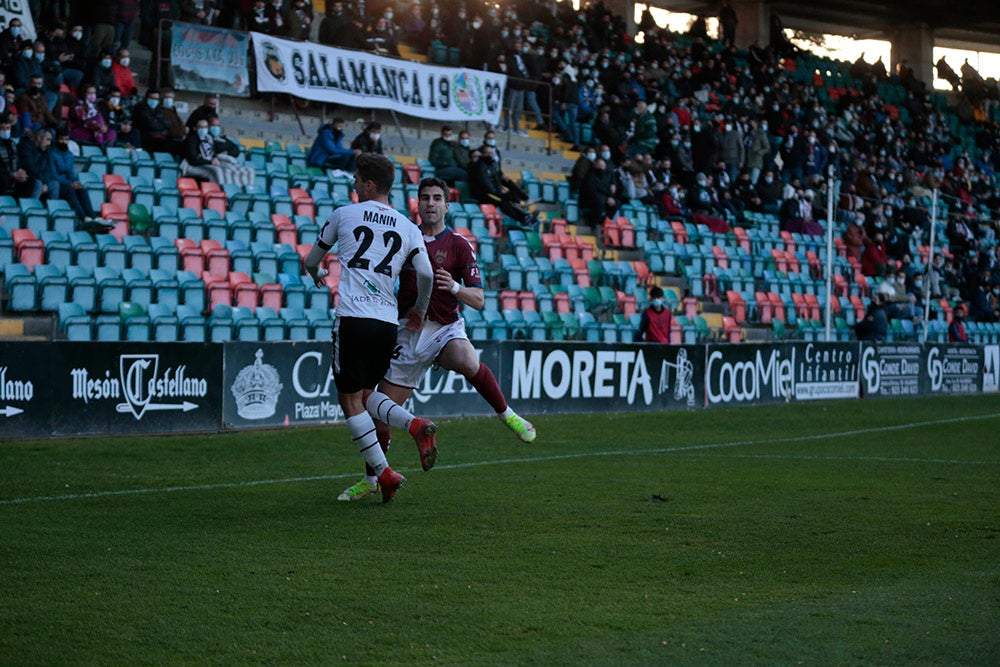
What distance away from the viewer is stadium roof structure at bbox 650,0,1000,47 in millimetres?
43312

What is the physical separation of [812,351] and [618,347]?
525 centimetres

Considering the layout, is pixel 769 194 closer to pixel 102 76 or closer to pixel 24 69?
pixel 102 76

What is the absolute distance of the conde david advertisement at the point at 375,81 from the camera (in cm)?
2197

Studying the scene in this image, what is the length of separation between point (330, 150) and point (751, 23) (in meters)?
24.3

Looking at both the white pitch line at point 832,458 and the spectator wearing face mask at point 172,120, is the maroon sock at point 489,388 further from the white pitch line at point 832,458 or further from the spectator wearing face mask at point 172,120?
the spectator wearing face mask at point 172,120

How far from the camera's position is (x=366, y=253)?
7.74 metres

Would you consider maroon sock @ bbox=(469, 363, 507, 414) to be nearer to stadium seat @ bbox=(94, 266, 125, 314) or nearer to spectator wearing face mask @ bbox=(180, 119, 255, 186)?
stadium seat @ bbox=(94, 266, 125, 314)

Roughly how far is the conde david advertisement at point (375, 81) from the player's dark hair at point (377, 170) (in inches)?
574

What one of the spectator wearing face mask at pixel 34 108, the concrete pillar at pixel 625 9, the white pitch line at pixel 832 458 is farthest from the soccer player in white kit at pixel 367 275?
the concrete pillar at pixel 625 9

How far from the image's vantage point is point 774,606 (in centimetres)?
526

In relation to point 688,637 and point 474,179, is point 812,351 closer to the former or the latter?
point 474,179

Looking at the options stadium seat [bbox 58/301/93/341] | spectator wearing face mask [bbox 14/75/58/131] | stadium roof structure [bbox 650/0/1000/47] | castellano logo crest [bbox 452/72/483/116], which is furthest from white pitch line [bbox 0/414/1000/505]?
stadium roof structure [bbox 650/0/1000/47]

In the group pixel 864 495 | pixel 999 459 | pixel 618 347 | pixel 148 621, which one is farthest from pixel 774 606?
pixel 618 347

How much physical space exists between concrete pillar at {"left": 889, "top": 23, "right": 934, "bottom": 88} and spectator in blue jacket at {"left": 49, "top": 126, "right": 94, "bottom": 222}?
118 ft
